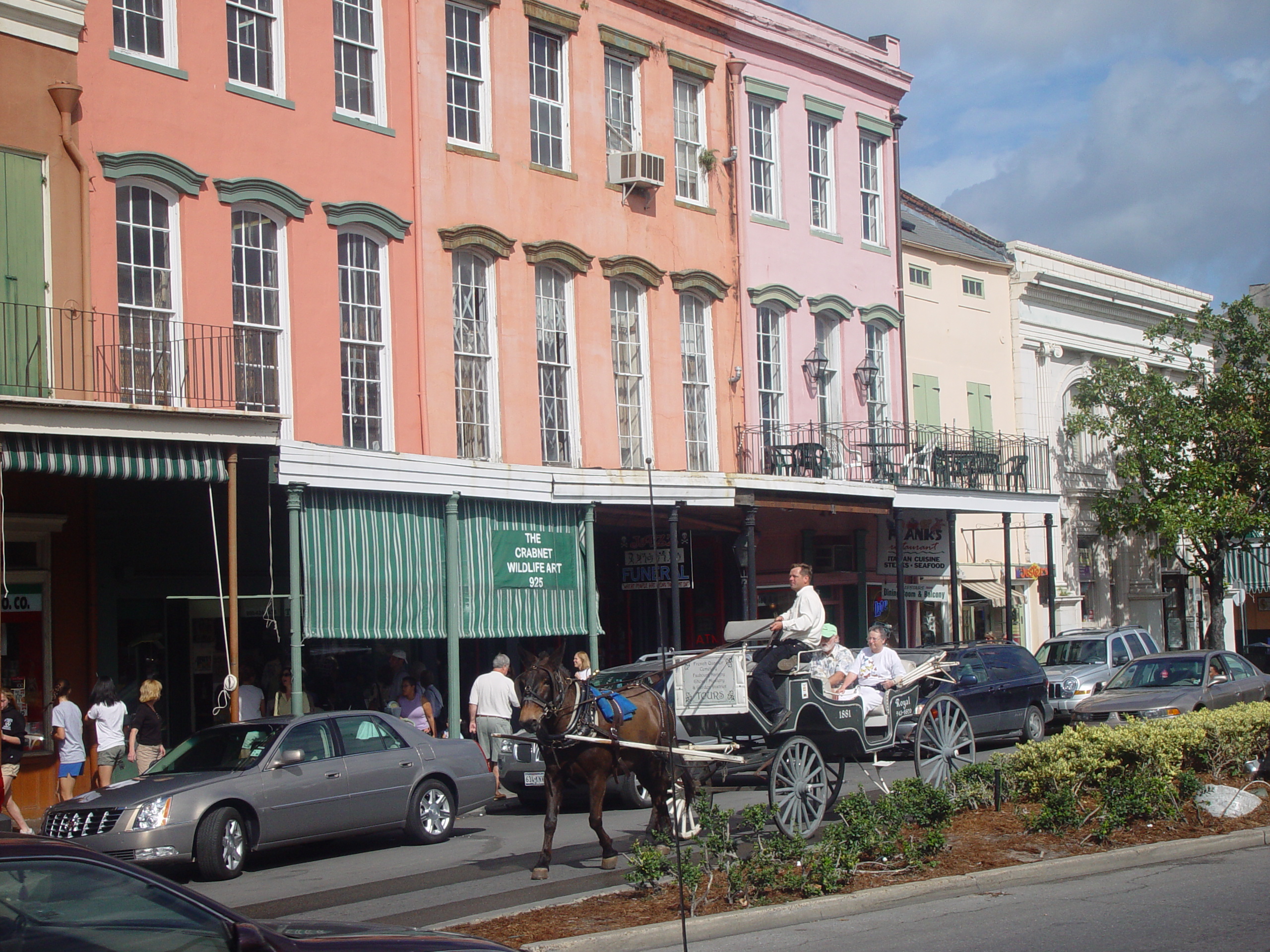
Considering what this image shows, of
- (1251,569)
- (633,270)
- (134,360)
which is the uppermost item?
(633,270)

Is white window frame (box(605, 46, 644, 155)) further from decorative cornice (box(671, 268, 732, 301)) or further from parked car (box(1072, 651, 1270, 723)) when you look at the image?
parked car (box(1072, 651, 1270, 723))

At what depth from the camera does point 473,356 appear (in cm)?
2083

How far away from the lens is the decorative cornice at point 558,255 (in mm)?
21578

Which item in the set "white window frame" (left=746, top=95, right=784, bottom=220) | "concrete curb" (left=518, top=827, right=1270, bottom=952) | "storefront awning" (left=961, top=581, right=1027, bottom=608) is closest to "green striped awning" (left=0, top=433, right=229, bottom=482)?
"concrete curb" (left=518, top=827, right=1270, bottom=952)

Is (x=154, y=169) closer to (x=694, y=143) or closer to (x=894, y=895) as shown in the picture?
(x=694, y=143)

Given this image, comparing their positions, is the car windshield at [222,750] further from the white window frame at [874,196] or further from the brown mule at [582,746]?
the white window frame at [874,196]

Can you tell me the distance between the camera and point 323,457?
1700 centimetres

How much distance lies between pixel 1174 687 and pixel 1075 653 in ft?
17.6

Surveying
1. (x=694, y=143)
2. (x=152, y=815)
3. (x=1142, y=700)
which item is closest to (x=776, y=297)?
(x=694, y=143)

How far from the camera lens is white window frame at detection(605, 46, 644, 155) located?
23.4 metres

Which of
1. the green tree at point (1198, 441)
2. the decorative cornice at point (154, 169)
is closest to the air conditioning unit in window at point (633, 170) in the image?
the decorative cornice at point (154, 169)

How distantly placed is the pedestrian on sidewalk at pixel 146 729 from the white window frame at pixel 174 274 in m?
3.30

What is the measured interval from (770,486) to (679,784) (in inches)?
430

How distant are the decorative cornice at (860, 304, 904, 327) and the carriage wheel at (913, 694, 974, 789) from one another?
14522 mm
